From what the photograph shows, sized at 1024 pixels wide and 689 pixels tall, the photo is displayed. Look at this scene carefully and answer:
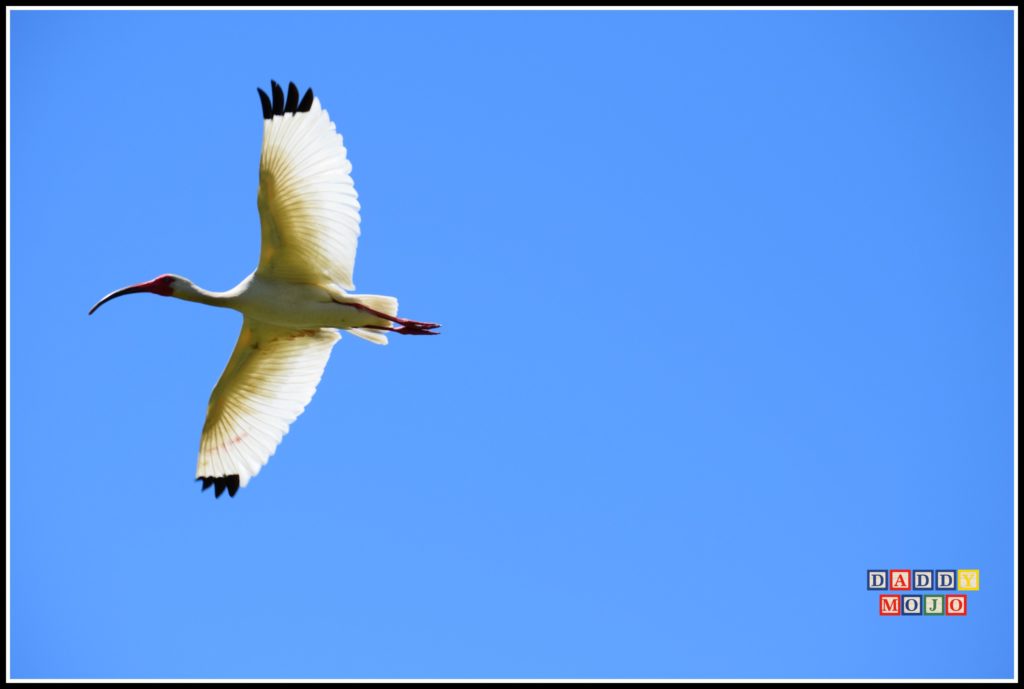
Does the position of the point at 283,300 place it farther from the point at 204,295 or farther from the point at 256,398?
the point at 256,398

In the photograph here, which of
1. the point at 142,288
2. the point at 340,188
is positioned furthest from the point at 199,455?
the point at 340,188

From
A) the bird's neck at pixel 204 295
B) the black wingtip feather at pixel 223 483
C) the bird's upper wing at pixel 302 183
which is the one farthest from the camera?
the black wingtip feather at pixel 223 483

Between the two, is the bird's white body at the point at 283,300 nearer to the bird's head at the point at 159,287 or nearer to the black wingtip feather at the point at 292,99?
the bird's head at the point at 159,287

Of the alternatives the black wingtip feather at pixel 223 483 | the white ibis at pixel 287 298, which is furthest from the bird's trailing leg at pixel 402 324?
the black wingtip feather at pixel 223 483

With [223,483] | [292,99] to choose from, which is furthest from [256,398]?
[292,99]

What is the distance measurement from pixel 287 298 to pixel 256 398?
171cm

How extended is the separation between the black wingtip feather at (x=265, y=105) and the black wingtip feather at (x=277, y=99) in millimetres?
55

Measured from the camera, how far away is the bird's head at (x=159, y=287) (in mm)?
16438

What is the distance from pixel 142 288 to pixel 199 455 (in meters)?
2.33

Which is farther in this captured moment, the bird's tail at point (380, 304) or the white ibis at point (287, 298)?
the bird's tail at point (380, 304)

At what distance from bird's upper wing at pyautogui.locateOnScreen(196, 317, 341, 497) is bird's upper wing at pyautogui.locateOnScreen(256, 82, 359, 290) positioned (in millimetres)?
1537

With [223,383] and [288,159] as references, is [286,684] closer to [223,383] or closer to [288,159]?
[223,383]

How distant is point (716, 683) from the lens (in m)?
16.3

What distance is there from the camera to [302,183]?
15.7m
